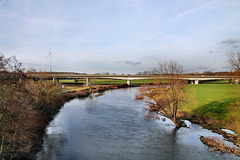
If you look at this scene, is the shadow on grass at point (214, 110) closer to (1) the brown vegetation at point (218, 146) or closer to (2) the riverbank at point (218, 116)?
(2) the riverbank at point (218, 116)

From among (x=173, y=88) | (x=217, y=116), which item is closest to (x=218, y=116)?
(x=217, y=116)

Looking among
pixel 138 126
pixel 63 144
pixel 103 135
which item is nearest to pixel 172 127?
pixel 138 126

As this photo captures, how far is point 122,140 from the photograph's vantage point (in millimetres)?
21047

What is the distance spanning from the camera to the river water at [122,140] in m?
17.4

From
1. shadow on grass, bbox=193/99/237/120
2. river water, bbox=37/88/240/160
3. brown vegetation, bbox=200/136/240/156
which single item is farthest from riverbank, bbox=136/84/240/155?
river water, bbox=37/88/240/160

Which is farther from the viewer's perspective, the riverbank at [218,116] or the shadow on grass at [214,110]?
the shadow on grass at [214,110]

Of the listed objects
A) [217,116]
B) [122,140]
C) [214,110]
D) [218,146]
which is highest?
[214,110]

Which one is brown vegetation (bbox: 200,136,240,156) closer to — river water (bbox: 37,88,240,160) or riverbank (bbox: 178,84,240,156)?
riverbank (bbox: 178,84,240,156)

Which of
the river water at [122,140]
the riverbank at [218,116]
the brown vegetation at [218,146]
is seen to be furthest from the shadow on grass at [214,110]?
the brown vegetation at [218,146]

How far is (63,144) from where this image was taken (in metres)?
19.9

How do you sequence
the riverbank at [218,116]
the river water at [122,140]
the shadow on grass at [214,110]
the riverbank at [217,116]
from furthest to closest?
the shadow on grass at [214,110], the riverbank at [217,116], the riverbank at [218,116], the river water at [122,140]

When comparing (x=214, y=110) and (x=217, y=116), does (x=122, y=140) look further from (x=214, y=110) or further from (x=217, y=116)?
(x=214, y=110)

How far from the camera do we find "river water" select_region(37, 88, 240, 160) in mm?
17375

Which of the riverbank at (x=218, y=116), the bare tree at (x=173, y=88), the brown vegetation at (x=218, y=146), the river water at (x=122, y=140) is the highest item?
the bare tree at (x=173, y=88)
